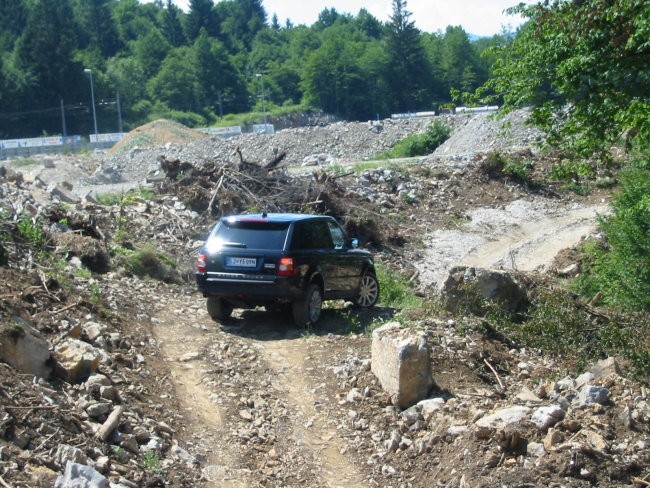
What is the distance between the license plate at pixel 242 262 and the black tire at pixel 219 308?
0.75m

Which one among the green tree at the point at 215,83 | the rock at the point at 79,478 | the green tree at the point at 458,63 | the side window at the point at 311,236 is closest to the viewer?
the rock at the point at 79,478

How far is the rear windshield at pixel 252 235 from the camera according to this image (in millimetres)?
13367

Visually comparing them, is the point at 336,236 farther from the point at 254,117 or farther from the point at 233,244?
the point at 254,117

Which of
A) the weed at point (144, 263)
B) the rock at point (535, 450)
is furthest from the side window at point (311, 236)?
the rock at point (535, 450)

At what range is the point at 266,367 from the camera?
11422mm

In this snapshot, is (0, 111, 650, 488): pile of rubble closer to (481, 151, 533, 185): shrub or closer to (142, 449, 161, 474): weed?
(142, 449, 161, 474): weed

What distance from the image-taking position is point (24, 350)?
8.68m

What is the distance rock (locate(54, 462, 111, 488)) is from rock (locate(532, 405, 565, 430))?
3.61 metres

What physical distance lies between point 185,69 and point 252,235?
113514 mm

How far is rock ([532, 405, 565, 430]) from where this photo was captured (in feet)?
25.4

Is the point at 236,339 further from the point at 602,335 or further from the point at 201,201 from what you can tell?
the point at 201,201

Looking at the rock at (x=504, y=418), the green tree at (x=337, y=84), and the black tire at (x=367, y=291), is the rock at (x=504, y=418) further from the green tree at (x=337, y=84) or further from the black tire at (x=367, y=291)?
the green tree at (x=337, y=84)

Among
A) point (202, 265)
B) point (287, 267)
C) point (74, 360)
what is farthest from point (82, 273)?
point (74, 360)

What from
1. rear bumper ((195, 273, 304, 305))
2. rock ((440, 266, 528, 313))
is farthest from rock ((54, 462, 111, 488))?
rock ((440, 266, 528, 313))
